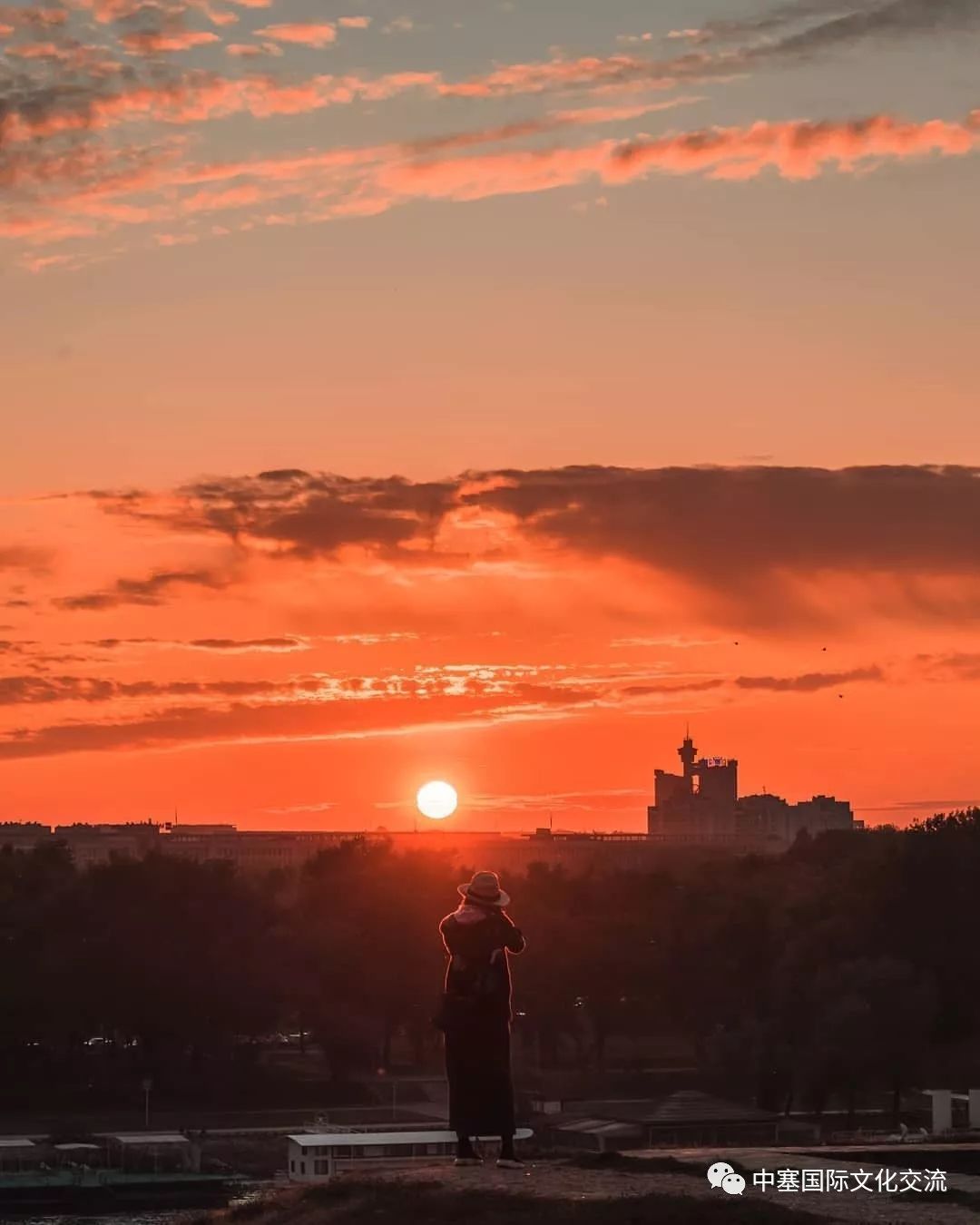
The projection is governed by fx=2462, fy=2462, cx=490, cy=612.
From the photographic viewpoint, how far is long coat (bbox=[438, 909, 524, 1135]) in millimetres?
27719

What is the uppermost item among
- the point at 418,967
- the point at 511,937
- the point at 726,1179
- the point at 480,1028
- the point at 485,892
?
the point at 418,967

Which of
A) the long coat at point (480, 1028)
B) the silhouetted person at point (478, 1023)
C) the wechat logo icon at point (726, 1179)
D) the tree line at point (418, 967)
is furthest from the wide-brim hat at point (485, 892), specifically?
the tree line at point (418, 967)

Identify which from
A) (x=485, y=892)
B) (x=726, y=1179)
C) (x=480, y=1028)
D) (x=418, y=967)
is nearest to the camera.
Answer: (x=726, y=1179)

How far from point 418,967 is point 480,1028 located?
3407 inches

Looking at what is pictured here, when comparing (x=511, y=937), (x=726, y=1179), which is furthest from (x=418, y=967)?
(x=726, y=1179)

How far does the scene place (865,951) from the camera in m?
104

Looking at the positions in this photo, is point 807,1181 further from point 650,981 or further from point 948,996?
point 650,981

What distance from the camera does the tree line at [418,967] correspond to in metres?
102

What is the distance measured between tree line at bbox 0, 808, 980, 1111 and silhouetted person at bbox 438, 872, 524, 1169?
68.7 m

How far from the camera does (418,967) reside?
11350cm

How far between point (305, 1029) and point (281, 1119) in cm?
1870

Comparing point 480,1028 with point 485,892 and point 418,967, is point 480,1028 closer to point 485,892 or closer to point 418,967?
point 485,892

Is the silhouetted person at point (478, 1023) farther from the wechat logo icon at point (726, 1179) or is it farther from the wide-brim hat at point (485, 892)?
the wechat logo icon at point (726, 1179)

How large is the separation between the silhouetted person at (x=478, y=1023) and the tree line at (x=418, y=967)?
68.7 metres
